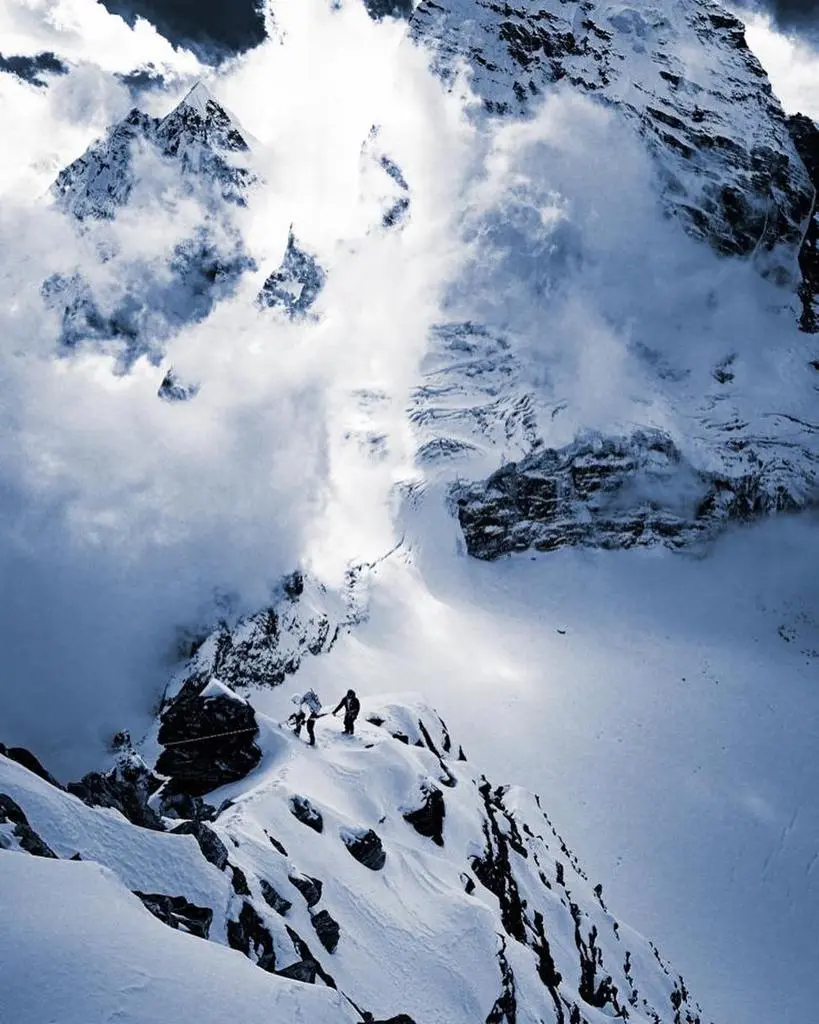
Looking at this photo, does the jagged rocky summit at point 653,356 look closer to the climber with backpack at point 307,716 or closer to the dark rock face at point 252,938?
the climber with backpack at point 307,716

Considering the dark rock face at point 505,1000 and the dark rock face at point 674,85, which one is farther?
the dark rock face at point 674,85

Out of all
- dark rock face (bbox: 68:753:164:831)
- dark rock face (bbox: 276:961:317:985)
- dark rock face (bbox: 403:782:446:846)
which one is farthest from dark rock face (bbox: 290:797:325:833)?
dark rock face (bbox: 276:961:317:985)

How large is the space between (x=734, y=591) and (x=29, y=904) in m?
90.0

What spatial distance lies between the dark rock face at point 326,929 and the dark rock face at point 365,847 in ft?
13.5

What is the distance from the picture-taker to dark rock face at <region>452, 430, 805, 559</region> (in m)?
93.3

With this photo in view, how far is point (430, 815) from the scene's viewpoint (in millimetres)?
23922

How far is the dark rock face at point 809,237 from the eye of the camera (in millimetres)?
126938

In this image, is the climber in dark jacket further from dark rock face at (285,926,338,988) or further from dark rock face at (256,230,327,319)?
dark rock face at (256,230,327,319)

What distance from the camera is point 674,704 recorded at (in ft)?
195

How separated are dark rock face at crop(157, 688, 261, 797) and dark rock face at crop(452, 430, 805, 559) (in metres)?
68.3

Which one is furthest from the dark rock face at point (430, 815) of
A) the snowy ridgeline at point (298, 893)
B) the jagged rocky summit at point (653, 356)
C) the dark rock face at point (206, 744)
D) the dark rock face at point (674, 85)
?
the dark rock face at point (674, 85)

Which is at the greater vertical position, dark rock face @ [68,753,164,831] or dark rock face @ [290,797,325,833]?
dark rock face @ [68,753,164,831]

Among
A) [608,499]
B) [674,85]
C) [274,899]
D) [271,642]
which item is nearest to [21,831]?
[274,899]

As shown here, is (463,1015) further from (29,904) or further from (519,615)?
(519,615)
